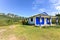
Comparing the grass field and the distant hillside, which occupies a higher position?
the distant hillside

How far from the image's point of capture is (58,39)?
17.1 metres

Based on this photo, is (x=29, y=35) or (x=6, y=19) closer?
(x=29, y=35)

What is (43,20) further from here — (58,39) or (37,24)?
(58,39)

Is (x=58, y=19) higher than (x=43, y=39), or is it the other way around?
(x=58, y=19)

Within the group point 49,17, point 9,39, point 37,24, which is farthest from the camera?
point 49,17

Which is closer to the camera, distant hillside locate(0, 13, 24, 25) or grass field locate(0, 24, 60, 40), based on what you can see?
grass field locate(0, 24, 60, 40)

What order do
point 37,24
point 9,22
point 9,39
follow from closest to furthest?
point 9,39
point 37,24
point 9,22

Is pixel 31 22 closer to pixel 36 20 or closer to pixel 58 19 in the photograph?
pixel 36 20

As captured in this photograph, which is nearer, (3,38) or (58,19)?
(3,38)

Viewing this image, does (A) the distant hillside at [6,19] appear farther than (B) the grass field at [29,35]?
Yes

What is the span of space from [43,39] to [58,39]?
2.34 meters

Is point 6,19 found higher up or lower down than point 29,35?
higher up

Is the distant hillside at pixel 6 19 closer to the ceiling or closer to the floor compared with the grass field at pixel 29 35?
closer to the ceiling

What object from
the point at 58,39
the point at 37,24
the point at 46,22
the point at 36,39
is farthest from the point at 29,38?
the point at 46,22
